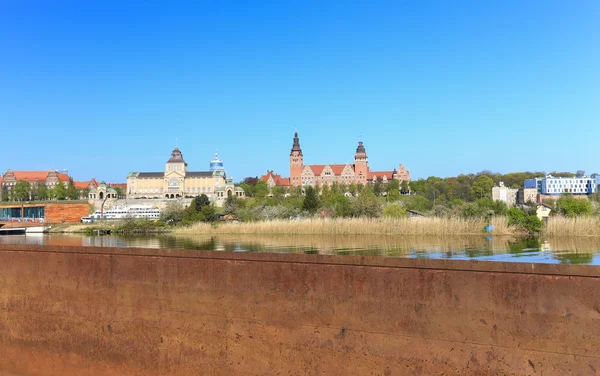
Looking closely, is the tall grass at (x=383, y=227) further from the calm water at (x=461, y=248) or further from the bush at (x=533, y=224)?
the bush at (x=533, y=224)

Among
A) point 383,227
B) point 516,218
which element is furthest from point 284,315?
point 516,218

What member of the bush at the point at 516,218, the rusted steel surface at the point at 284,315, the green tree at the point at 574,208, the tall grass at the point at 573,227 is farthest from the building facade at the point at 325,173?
the rusted steel surface at the point at 284,315

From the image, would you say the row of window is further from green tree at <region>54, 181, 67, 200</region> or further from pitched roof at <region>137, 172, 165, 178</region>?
green tree at <region>54, 181, 67, 200</region>

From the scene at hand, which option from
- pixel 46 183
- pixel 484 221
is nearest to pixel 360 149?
pixel 46 183

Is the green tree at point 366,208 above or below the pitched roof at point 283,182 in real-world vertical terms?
below

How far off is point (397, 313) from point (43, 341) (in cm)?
572

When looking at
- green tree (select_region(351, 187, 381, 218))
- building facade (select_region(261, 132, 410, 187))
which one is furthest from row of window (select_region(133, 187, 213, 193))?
green tree (select_region(351, 187, 381, 218))

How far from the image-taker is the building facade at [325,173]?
18412cm

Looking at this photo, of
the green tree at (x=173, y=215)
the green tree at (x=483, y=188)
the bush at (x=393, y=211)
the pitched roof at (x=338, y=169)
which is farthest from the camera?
the pitched roof at (x=338, y=169)

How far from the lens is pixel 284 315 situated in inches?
273

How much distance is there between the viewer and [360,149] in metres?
189

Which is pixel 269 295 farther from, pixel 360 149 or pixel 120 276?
pixel 360 149

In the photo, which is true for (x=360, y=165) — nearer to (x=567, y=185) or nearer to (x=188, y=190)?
(x=188, y=190)

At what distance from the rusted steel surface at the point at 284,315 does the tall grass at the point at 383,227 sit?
4394 centimetres
